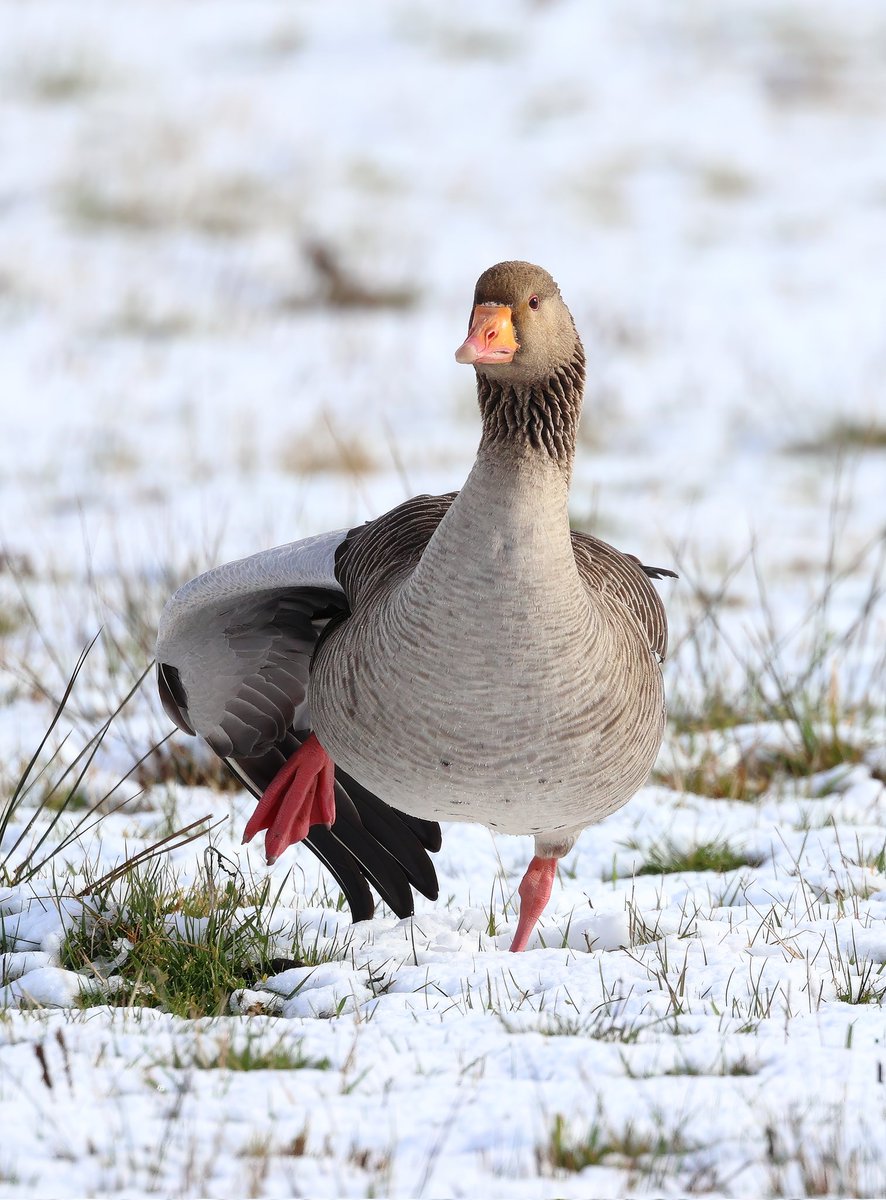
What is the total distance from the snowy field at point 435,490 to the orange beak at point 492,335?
1542 mm

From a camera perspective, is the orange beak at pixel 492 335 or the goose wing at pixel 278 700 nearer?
the orange beak at pixel 492 335

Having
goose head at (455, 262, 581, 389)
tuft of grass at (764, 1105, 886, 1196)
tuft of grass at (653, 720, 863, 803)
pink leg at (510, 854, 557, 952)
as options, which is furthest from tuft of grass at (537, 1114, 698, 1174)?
tuft of grass at (653, 720, 863, 803)

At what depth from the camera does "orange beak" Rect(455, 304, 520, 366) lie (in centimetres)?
343

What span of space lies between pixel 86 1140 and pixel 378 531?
7.04 feet

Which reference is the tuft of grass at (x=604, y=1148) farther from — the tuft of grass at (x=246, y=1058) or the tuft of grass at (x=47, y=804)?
the tuft of grass at (x=47, y=804)

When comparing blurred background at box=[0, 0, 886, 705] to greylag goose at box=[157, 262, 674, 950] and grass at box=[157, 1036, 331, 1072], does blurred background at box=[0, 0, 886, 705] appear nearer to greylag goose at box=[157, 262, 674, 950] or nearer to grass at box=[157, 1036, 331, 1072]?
greylag goose at box=[157, 262, 674, 950]

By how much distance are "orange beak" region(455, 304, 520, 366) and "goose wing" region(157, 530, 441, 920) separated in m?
1.10

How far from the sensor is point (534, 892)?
169 inches

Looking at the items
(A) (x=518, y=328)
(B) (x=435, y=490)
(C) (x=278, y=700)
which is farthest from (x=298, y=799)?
(B) (x=435, y=490)

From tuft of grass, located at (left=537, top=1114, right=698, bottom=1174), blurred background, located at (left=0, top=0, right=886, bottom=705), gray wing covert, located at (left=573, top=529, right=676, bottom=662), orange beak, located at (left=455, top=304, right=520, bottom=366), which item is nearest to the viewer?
tuft of grass, located at (left=537, top=1114, right=698, bottom=1174)

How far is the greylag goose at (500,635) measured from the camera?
352 centimetres

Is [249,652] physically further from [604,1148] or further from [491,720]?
[604,1148]

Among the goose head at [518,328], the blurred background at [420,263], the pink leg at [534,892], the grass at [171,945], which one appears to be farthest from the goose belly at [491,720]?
the blurred background at [420,263]

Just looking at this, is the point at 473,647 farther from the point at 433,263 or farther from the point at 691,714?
the point at 433,263
